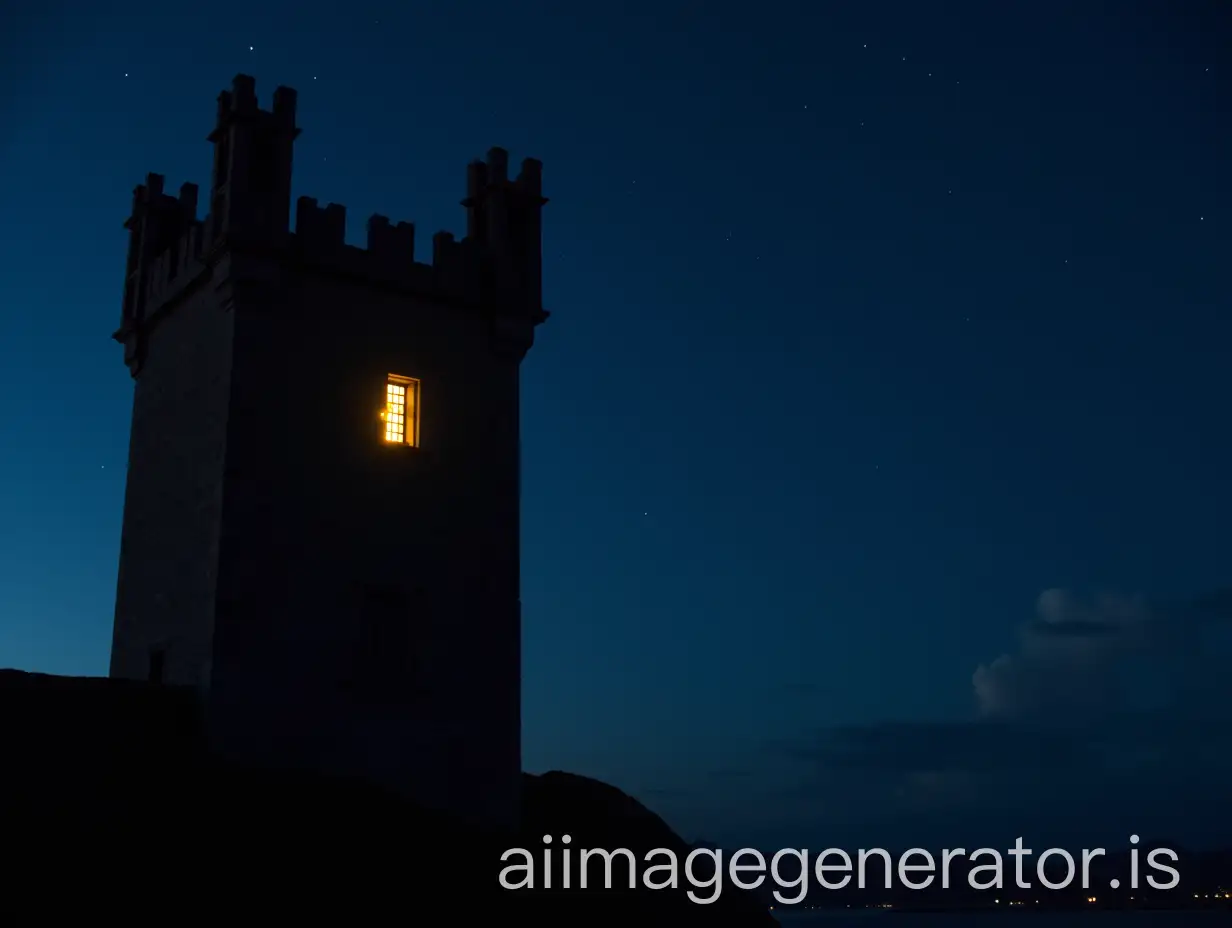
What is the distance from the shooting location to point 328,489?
26.9 meters

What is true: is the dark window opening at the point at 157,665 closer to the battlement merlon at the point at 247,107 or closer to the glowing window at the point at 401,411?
the glowing window at the point at 401,411

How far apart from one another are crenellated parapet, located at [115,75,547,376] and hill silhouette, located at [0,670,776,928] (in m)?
9.42

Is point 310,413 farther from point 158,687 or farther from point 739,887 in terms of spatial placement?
point 739,887

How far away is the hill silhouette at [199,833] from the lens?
20312 mm

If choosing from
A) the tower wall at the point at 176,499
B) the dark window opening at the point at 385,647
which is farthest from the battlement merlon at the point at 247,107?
the dark window opening at the point at 385,647

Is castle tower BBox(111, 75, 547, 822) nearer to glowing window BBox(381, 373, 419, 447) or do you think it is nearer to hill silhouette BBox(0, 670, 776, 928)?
glowing window BBox(381, 373, 419, 447)

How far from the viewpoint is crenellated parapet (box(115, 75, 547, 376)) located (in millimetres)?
27344

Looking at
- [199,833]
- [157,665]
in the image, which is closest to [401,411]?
[157,665]

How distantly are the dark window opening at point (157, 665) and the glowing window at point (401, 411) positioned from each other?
21.1 ft

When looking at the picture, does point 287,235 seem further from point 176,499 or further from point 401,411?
point 176,499

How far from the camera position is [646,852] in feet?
102

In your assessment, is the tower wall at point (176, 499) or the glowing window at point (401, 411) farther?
the glowing window at point (401, 411)

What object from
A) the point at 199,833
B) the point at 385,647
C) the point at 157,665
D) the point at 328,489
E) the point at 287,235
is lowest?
the point at 199,833

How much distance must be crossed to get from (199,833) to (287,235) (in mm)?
12285
